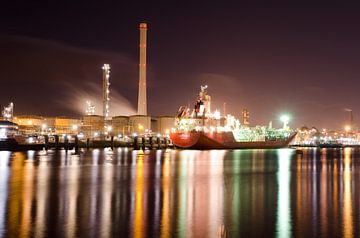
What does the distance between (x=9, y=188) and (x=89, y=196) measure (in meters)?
5.13

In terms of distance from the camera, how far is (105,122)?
371ft

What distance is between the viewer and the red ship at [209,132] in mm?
87438

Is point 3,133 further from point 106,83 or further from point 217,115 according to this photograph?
→ point 217,115

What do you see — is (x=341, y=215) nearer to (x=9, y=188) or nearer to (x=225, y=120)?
(x=9, y=188)

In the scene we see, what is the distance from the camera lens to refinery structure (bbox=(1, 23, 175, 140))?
112625 mm

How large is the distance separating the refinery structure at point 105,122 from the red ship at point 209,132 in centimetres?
2578

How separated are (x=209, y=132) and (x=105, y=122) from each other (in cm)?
3326

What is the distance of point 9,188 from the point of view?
924 inches

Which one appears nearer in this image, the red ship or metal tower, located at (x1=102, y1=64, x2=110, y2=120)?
the red ship

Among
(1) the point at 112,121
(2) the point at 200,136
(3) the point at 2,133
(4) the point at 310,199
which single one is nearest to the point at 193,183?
(4) the point at 310,199

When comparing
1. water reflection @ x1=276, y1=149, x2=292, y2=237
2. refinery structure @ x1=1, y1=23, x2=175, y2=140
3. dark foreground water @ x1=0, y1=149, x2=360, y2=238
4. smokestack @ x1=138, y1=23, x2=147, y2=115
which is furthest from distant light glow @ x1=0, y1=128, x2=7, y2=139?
water reflection @ x1=276, y1=149, x2=292, y2=237

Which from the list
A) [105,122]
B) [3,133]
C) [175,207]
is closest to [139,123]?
[105,122]

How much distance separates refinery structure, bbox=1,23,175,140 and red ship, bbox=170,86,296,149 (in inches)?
1015

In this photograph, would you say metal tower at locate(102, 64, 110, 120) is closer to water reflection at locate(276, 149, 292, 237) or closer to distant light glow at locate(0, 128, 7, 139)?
distant light glow at locate(0, 128, 7, 139)
